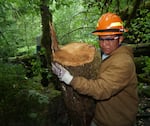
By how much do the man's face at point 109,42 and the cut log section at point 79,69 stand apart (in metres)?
0.33

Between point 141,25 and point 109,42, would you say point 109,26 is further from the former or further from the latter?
point 141,25

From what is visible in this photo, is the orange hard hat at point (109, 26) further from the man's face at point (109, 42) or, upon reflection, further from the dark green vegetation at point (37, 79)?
the dark green vegetation at point (37, 79)

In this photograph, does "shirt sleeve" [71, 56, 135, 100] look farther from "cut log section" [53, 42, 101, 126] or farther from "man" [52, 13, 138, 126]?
"cut log section" [53, 42, 101, 126]

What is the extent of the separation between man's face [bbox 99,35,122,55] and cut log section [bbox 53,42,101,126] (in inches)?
13.0

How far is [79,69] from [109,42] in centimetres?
54

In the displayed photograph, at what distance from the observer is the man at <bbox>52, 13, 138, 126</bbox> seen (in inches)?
109

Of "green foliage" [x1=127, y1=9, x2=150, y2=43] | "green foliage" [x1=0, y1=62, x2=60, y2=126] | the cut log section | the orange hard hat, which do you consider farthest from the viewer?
"green foliage" [x1=127, y1=9, x2=150, y2=43]

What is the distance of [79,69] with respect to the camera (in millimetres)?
3320

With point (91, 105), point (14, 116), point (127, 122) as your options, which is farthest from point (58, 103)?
point (127, 122)

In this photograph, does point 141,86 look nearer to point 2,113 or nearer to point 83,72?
point 2,113

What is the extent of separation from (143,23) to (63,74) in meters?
5.43

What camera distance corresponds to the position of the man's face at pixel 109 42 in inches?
119

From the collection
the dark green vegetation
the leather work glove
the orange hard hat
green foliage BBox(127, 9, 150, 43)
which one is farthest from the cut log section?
green foliage BBox(127, 9, 150, 43)

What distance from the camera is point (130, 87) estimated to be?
3.04 meters
